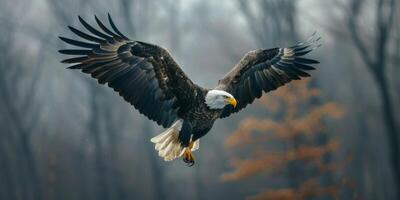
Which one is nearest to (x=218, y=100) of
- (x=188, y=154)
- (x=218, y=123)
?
(x=188, y=154)

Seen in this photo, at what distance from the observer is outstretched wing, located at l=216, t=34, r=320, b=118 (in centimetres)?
699

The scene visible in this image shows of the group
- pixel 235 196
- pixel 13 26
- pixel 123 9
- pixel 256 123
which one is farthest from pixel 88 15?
pixel 235 196

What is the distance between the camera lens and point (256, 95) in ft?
23.1

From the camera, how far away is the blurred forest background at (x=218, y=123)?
488 inches

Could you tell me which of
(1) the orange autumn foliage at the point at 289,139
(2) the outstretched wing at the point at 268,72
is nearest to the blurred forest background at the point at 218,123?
(1) the orange autumn foliage at the point at 289,139

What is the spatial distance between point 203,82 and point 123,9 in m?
11.2

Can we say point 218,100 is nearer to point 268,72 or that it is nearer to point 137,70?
point 137,70

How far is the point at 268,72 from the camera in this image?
7.12 m

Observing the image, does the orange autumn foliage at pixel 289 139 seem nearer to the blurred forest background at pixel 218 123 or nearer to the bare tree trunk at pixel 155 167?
the blurred forest background at pixel 218 123

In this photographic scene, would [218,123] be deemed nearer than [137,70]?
No

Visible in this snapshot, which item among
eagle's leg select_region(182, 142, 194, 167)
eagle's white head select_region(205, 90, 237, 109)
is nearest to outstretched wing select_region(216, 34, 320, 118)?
eagle's leg select_region(182, 142, 194, 167)

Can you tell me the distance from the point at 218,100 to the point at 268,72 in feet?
4.02

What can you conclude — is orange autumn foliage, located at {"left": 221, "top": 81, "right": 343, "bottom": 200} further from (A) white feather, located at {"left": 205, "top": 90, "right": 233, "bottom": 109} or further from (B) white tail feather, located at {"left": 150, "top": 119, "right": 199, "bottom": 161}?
(A) white feather, located at {"left": 205, "top": 90, "right": 233, "bottom": 109}

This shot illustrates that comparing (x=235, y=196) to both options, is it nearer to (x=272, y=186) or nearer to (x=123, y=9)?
(x=272, y=186)
